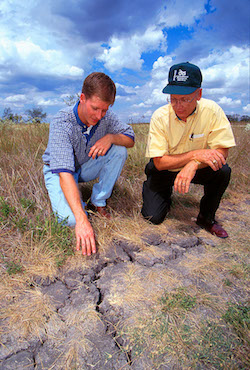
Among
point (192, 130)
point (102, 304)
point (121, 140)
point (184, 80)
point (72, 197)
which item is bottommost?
point (102, 304)

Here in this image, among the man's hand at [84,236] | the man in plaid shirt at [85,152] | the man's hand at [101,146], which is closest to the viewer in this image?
the man's hand at [84,236]

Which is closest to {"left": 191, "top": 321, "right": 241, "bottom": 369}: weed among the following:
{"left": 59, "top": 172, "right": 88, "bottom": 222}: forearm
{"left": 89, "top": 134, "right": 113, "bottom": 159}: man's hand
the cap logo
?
{"left": 59, "top": 172, "right": 88, "bottom": 222}: forearm

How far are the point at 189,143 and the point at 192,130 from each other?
132mm

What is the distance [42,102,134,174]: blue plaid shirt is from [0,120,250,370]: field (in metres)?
0.48

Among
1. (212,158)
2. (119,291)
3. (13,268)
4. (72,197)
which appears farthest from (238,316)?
(13,268)

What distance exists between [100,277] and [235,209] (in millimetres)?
2120

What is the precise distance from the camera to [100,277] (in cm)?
176

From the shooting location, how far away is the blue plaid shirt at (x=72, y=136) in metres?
2.01

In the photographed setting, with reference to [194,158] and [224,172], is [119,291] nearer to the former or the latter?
[194,158]

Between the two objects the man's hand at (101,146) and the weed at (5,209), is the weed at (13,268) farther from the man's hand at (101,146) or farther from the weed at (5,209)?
the man's hand at (101,146)

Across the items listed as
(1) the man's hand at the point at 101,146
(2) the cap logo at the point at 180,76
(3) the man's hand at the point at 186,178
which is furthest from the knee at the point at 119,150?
(2) the cap logo at the point at 180,76

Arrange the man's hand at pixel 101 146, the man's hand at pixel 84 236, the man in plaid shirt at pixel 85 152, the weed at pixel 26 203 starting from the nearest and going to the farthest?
the man's hand at pixel 84 236, the man in plaid shirt at pixel 85 152, the weed at pixel 26 203, the man's hand at pixel 101 146

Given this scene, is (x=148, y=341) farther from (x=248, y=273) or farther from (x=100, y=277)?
(x=248, y=273)

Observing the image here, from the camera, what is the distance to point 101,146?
2.35 m
